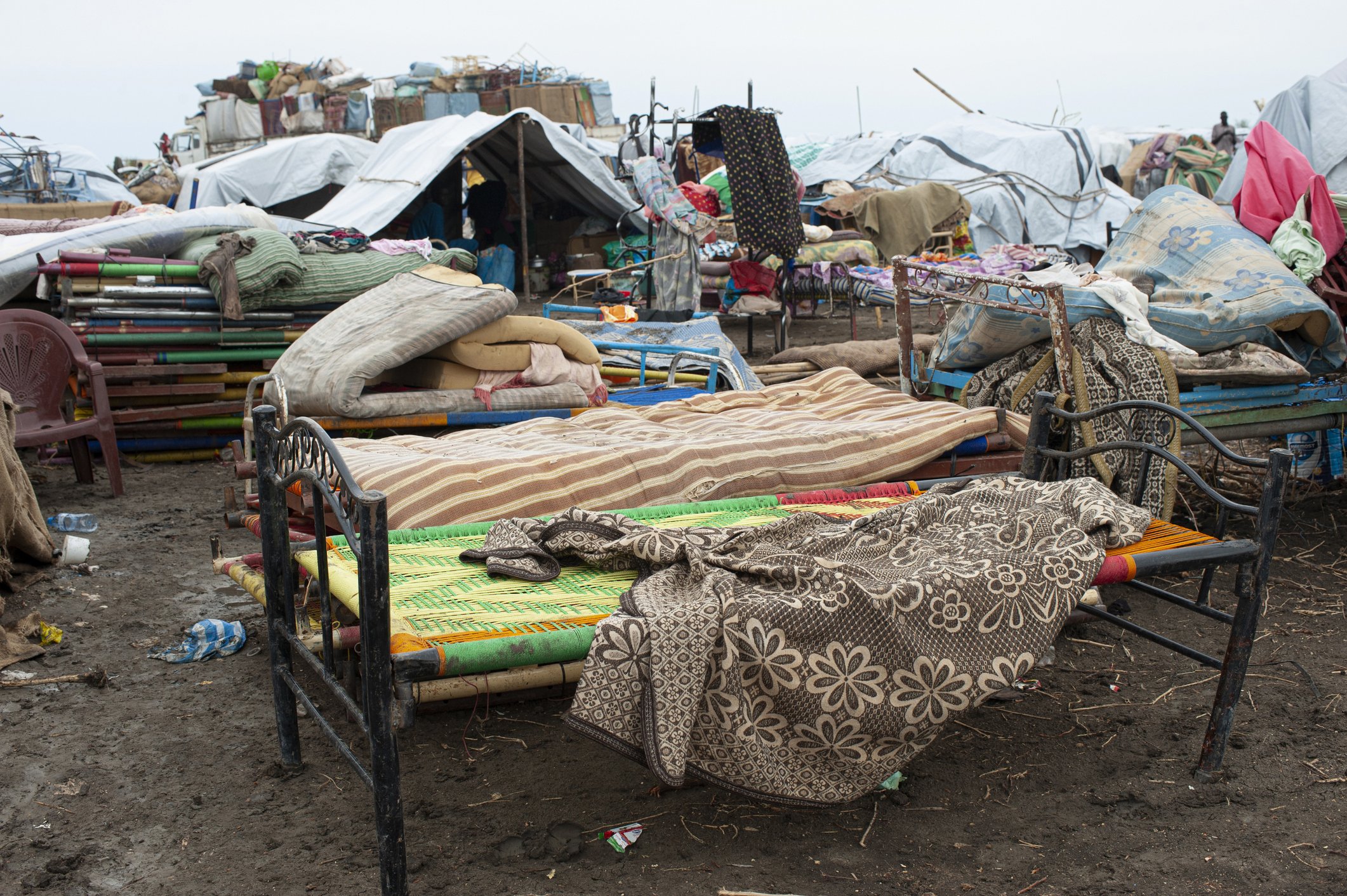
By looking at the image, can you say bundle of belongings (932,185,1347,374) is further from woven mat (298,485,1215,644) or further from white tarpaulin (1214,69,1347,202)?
white tarpaulin (1214,69,1347,202)

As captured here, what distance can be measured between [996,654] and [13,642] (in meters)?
3.38

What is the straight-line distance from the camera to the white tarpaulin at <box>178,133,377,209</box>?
15.7 metres

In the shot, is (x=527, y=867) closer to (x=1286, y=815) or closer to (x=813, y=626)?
(x=813, y=626)

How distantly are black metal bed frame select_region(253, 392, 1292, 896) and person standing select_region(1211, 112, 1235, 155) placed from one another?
664 inches

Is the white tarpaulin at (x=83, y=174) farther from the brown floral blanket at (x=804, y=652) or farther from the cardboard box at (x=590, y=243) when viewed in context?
the brown floral blanket at (x=804, y=652)

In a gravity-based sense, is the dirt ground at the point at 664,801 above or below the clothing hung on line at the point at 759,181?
below

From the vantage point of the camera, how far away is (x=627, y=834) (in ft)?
8.48

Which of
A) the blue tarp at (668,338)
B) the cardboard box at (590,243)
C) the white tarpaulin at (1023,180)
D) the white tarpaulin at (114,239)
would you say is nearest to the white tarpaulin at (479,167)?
the cardboard box at (590,243)

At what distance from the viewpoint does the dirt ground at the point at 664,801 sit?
7.97 ft

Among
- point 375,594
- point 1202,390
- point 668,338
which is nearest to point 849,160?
point 668,338

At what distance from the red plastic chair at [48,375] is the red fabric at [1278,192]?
646cm

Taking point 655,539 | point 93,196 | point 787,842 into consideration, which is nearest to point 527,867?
point 787,842

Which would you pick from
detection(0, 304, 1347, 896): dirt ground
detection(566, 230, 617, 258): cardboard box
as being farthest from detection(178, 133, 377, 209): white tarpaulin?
detection(0, 304, 1347, 896): dirt ground

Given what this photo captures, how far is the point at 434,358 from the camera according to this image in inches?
222
